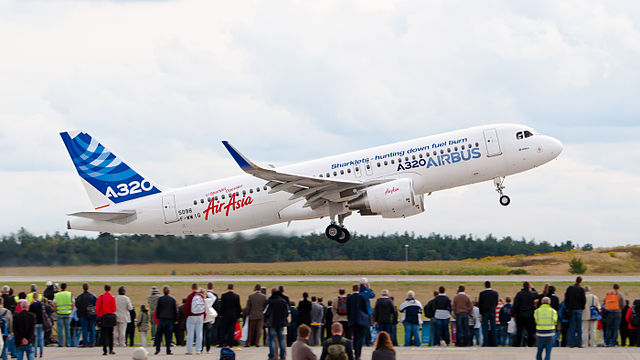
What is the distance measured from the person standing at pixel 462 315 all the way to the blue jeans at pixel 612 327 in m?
4.26

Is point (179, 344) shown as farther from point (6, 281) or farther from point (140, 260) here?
point (6, 281)

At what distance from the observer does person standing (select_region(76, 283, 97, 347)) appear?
26469 mm

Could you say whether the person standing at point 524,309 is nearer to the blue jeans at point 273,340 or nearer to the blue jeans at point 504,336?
the blue jeans at point 504,336

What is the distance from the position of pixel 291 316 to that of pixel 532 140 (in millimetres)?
17674

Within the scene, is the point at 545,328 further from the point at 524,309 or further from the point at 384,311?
the point at 384,311

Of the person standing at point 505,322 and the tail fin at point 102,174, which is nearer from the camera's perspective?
the person standing at point 505,322

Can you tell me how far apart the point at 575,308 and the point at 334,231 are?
1735 centimetres

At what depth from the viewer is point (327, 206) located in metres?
40.1

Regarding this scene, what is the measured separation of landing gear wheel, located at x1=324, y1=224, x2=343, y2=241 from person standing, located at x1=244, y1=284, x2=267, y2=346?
15.4 meters

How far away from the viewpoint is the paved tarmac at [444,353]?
2230cm

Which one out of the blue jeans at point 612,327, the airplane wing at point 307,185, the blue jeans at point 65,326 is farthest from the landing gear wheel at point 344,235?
the blue jeans at point 612,327

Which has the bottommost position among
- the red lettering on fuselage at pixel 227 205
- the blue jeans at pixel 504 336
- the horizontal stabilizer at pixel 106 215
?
the blue jeans at pixel 504 336

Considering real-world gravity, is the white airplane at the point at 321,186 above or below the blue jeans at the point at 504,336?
above

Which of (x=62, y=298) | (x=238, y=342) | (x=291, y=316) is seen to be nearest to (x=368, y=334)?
(x=291, y=316)
